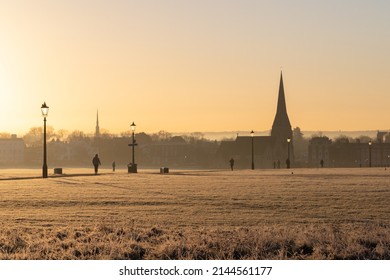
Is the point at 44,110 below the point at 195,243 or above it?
above

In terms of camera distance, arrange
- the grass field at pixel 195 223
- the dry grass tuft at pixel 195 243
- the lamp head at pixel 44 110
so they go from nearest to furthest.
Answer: the dry grass tuft at pixel 195 243 < the grass field at pixel 195 223 < the lamp head at pixel 44 110

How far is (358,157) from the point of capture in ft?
651

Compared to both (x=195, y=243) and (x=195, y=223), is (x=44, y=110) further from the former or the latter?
(x=195, y=243)

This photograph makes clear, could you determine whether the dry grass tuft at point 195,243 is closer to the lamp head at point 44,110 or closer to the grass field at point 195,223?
the grass field at point 195,223

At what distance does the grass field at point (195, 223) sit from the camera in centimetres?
1259

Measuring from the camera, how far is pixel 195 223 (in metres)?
17.2

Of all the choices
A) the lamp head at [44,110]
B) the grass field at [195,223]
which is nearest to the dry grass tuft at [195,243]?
the grass field at [195,223]

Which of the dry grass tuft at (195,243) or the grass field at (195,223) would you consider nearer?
the dry grass tuft at (195,243)

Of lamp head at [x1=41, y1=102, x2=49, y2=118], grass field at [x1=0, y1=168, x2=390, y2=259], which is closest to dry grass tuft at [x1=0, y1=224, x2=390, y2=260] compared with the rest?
grass field at [x1=0, y1=168, x2=390, y2=259]

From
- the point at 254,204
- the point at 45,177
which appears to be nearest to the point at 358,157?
the point at 45,177

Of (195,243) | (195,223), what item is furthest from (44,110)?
(195,243)
